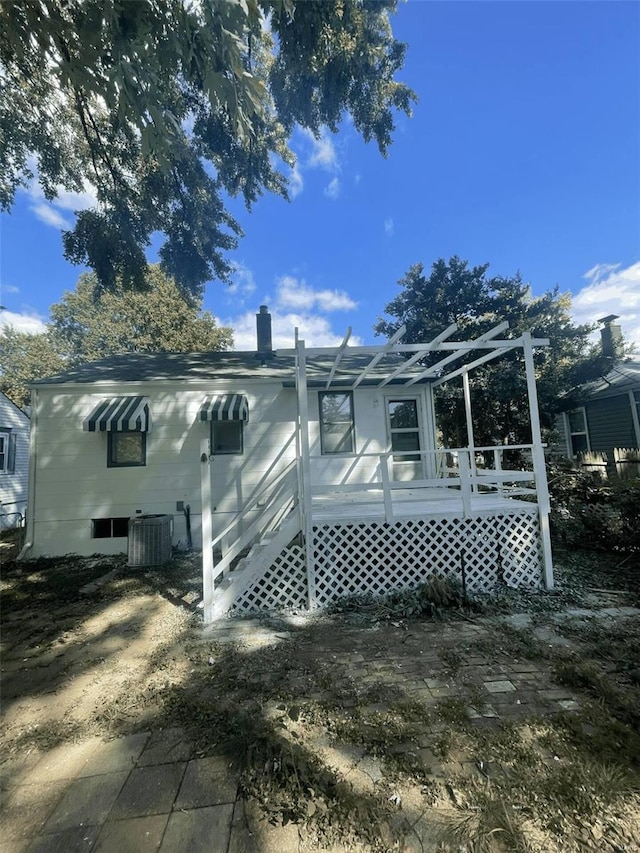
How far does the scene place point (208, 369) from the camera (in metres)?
8.99

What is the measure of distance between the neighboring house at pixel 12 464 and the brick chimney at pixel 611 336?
73.4 ft

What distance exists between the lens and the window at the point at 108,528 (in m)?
7.70

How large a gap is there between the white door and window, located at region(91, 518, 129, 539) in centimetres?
617

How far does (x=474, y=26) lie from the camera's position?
6703 mm

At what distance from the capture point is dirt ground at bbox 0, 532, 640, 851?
1867 mm

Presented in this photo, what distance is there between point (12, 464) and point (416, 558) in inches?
614

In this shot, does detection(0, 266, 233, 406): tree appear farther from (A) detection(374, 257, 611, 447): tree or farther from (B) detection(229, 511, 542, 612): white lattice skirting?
(B) detection(229, 511, 542, 612): white lattice skirting

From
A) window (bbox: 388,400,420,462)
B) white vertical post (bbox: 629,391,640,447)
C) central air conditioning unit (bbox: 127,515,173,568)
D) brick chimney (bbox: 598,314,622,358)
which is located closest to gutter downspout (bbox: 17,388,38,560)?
central air conditioning unit (bbox: 127,515,173,568)

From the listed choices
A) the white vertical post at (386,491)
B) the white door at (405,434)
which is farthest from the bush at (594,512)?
the white vertical post at (386,491)

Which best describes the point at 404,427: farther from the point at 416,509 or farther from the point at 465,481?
the point at 465,481

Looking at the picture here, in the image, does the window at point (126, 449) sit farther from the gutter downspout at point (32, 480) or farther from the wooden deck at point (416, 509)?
the wooden deck at point (416, 509)

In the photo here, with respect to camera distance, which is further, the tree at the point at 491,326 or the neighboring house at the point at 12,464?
the neighboring house at the point at 12,464

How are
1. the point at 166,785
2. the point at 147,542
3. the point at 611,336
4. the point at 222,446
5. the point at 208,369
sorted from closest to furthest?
the point at 166,785, the point at 147,542, the point at 222,446, the point at 208,369, the point at 611,336

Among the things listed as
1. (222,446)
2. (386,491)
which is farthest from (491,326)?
(386,491)
